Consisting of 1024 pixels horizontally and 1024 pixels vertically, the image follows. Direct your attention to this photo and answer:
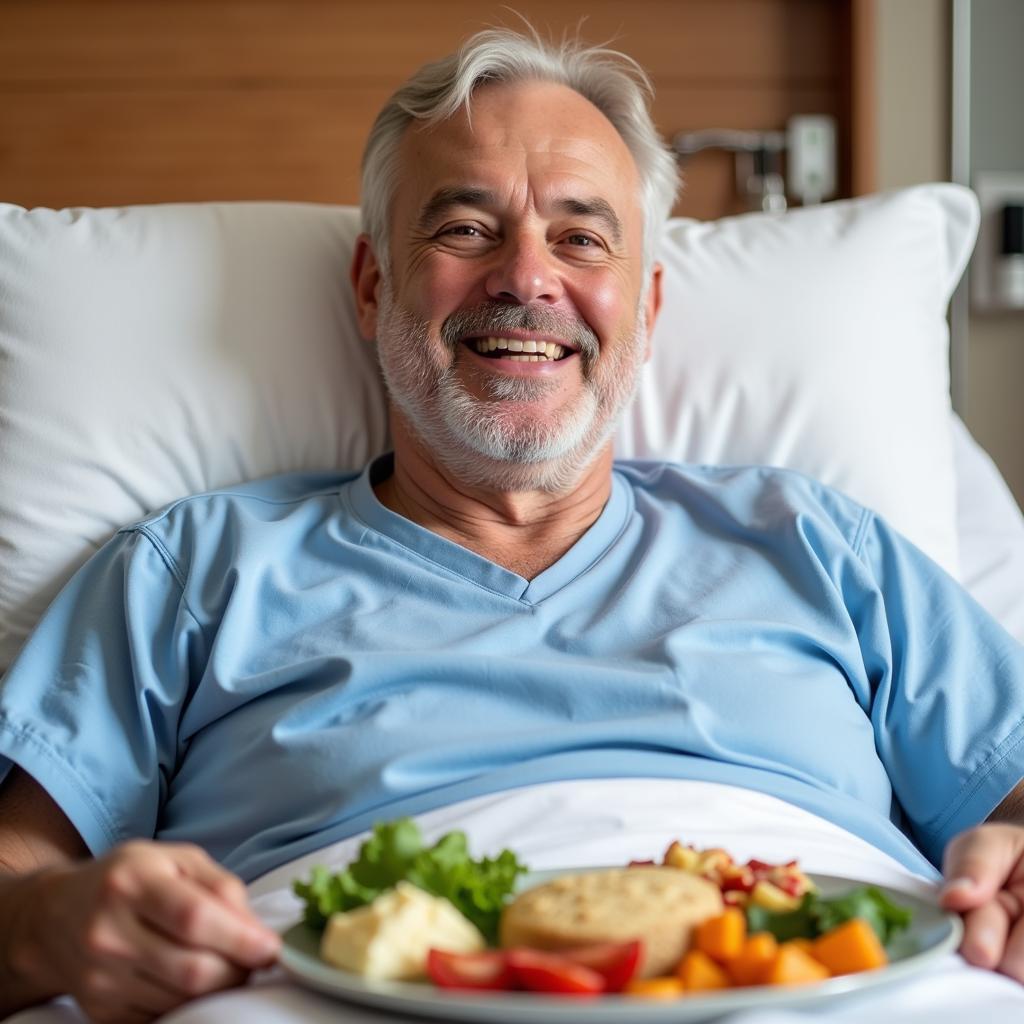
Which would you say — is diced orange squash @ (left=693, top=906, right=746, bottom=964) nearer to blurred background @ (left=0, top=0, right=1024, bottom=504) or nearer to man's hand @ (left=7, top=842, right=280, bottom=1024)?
man's hand @ (left=7, top=842, right=280, bottom=1024)

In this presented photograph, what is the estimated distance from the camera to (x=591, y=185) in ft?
4.71

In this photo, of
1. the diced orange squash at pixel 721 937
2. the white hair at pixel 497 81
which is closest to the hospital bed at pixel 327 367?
the white hair at pixel 497 81

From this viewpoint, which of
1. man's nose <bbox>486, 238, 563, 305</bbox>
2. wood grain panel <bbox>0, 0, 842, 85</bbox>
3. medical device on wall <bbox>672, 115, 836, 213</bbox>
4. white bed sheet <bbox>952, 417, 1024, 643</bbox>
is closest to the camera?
man's nose <bbox>486, 238, 563, 305</bbox>

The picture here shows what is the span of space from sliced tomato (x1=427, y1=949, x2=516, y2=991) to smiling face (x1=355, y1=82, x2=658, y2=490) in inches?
28.2

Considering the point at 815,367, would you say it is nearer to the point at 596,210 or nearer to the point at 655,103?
the point at 596,210

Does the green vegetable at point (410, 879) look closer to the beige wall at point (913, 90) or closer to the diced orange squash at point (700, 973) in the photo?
the diced orange squash at point (700, 973)

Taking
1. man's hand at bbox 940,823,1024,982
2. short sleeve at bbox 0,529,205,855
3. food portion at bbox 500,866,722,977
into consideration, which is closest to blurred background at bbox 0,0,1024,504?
short sleeve at bbox 0,529,205,855

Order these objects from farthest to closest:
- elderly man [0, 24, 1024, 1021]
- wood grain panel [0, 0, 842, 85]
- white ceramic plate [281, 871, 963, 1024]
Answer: wood grain panel [0, 0, 842, 85], elderly man [0, 24, 1024, 1021], white ceramic plate [281, 871, 963, 1024]

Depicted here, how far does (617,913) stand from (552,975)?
0.07 m

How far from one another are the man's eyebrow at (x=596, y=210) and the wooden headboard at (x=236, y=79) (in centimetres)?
82

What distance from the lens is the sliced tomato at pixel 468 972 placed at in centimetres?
70

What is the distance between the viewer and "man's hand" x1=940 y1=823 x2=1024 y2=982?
89 cm

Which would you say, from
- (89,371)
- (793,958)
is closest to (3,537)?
(89,371)

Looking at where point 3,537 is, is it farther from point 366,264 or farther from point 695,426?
point 695,426
